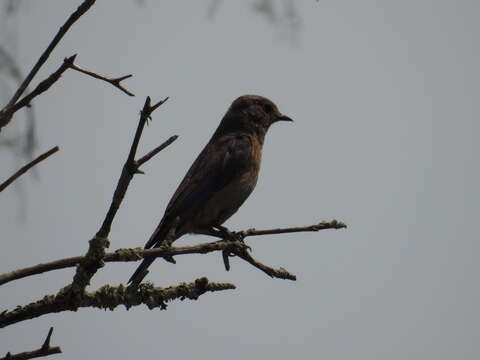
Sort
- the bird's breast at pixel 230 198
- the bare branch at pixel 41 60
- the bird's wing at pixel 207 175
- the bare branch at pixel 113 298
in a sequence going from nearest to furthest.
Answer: the bare branch at pixel 41 60, the bare branch at pixel 113 298, the bird's wing at pixel 207 175, the bird's breast at pixel 230 198

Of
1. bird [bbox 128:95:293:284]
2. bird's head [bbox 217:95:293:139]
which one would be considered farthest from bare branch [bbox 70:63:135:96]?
bird's head [bbox 217:95:293:139]

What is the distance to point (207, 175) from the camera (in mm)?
7590

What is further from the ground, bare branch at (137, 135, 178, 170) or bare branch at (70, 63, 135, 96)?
bare branch at (70, 63, 135, 96)

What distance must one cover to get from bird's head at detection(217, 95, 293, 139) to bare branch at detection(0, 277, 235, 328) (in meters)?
5.56

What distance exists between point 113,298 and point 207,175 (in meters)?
4.56

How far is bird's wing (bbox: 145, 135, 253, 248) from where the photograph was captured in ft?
23.0

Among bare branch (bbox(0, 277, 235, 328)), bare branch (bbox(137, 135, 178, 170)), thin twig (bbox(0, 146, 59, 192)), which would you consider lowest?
bare branch (bbox(0, 277, 235, 328))

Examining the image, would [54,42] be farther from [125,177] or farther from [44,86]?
[125,177]

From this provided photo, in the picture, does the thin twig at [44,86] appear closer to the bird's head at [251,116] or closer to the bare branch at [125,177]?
the bare branch at [125,177]

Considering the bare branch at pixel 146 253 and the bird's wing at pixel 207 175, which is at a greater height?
the bird's wing at pixel 207 175

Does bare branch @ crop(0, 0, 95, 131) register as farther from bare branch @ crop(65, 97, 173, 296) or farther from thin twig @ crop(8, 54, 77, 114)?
bare branch @ crop(65, 97, 173, 296)

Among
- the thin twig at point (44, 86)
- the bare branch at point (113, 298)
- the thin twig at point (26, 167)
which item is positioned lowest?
the bare branch at point (113, 298)

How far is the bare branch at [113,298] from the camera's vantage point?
2604 millimetres

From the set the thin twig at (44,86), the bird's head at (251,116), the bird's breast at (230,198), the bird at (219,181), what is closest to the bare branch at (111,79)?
the thin twig at (44,86)
